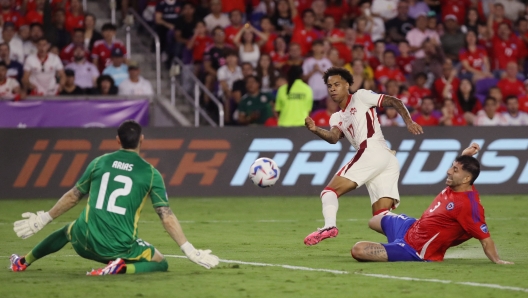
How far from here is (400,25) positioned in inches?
904

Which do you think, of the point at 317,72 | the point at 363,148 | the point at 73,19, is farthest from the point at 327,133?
the point at 73,19

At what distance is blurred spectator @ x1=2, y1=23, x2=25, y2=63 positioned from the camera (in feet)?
63.1

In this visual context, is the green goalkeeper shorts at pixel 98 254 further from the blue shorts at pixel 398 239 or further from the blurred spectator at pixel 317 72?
the blurred spectator at pixel 317 72

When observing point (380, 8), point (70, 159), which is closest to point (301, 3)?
point (380, 8)

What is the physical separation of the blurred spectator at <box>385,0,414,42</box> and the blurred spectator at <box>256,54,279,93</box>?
410 centimetres

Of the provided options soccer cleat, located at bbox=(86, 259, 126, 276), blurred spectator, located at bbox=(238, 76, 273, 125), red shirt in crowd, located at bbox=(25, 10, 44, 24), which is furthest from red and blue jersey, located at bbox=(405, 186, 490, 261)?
red shirt in crowd, located at bbox=(25, 10, 44, 24)

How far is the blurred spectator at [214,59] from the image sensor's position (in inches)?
812

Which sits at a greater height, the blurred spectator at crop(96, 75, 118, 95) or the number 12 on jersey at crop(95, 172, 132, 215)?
the number 12 on jersey at crop(95, 172, 132, 215)

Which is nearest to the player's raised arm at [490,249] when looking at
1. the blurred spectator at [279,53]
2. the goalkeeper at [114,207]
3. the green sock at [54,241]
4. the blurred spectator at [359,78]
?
the goalkeeper at [114,207]

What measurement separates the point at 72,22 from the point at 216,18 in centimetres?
343

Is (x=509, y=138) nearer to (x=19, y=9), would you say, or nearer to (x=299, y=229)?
(x=299, y=229)

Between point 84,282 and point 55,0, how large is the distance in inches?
535

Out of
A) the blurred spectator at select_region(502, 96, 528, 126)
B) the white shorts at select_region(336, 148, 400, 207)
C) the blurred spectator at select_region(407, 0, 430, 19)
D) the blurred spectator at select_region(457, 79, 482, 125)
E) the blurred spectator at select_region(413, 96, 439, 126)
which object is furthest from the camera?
the blurred spectator at select_region(407, 0, 430, 19)

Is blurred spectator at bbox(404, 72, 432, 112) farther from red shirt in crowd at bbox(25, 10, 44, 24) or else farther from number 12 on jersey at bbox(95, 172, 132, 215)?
number 12 on jersey at bbox(95, 172, 132, 215)
